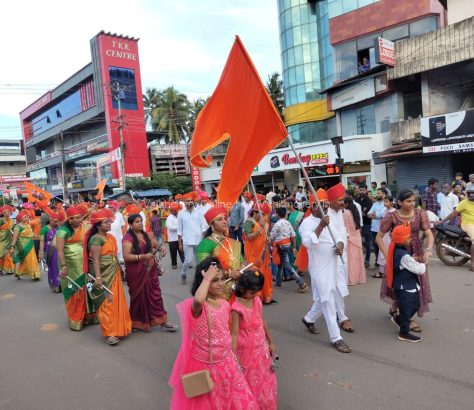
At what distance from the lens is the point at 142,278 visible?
17.3 feet

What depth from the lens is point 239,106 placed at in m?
4.29

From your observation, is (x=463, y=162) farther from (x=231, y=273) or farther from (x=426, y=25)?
(x=231, y=273)

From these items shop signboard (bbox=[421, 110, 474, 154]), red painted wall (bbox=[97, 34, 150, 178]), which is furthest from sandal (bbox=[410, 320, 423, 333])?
red painted wall (bbox=[97, 34, 150, 178])

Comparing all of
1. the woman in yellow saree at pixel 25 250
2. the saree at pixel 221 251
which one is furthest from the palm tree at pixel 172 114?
the saree at pixel 221 251

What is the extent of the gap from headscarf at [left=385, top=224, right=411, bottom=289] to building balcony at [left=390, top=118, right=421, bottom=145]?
1502 centimetres

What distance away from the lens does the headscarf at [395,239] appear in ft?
14.5

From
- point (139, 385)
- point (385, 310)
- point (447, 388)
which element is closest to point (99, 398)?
point (139, 385)

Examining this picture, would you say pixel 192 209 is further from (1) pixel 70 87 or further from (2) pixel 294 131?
(1) pixel 70 87

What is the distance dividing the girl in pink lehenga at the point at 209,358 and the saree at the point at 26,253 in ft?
28.5

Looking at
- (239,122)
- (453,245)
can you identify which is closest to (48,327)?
(239,122)

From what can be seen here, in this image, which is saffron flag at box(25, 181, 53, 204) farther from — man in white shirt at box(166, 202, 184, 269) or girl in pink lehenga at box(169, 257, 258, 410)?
girl in pink lehenga at box(169, 257, 258, 410)

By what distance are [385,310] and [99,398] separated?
3739mm

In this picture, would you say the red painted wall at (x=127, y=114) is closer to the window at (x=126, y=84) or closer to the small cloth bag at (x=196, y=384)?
the window at (x=126, y=84)

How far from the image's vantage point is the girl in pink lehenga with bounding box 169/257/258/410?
2.55m
